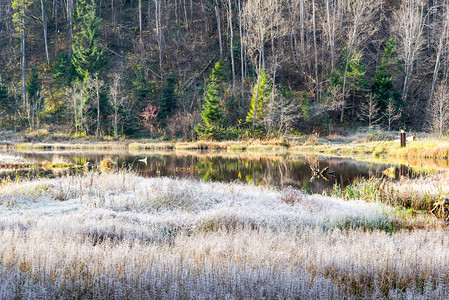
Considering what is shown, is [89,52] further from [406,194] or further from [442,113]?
[406,194]

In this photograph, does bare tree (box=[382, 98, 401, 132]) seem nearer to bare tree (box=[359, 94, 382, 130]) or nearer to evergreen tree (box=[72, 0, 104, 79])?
bare tree (box=[359, 94, 382, 130])

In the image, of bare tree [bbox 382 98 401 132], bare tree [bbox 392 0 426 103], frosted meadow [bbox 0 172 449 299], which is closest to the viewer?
frosted meadow [bbox 0 172 449 299]

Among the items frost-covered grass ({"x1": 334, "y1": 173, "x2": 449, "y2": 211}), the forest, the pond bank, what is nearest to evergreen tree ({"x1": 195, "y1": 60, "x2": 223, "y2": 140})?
the forest

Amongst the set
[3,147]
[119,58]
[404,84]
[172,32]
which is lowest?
[3,147]

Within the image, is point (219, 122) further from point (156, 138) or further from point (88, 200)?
point (88, 200)

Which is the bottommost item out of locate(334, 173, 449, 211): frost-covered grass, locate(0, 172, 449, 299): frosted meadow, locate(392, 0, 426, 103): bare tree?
locate(334, 173, 449, 211): frost-covered grass

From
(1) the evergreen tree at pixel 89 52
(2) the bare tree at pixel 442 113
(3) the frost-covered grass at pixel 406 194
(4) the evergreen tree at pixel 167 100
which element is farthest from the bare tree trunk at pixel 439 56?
(1) the evergreen tree at pixel 89 52

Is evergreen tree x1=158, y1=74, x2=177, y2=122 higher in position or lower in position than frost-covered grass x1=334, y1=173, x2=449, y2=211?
higher

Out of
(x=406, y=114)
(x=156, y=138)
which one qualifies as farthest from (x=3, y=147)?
(x=406, y=114)

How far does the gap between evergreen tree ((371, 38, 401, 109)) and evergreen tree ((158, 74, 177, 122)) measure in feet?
80.2

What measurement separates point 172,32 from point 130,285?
5310cm

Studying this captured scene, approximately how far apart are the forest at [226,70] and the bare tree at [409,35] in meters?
0.21

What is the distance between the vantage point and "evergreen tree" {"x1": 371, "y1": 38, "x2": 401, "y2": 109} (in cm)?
3997

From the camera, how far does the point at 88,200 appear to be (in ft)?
30.3
